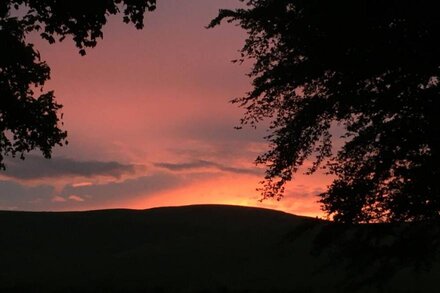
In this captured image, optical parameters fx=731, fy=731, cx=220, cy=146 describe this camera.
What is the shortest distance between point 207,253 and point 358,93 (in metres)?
28.1

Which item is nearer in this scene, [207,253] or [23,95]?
[23,95]

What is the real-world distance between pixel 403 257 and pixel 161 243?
33431mm

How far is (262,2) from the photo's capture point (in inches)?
780

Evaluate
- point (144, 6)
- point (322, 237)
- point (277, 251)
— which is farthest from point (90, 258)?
point (144, 6)

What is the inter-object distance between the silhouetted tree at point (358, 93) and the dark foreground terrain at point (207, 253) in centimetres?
121

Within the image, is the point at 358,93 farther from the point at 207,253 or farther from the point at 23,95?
the point at 207,253

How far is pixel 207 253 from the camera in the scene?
148 ft

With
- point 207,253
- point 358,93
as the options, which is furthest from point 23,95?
point 207,253

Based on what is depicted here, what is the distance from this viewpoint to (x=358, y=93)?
18.3 metres

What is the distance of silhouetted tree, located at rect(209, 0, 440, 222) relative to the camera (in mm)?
17406

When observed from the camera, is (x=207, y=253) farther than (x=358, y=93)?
Yes

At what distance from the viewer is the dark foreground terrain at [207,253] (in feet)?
65.2

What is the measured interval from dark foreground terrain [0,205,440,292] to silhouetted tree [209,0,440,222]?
3.97 feet

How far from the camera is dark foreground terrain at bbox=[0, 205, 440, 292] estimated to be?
65.2 ft
